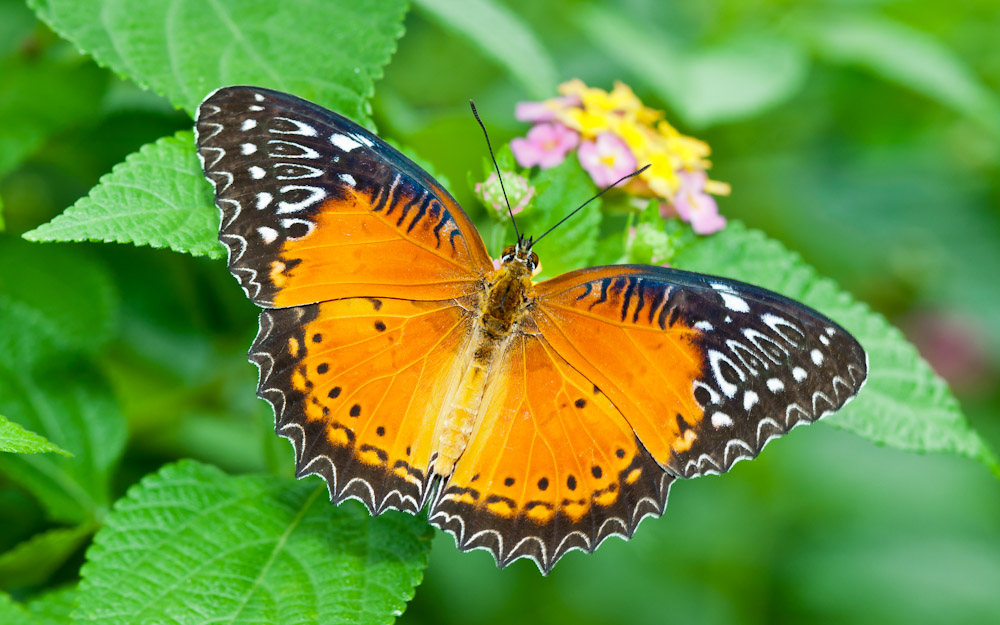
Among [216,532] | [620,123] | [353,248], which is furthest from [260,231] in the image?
[620,123]

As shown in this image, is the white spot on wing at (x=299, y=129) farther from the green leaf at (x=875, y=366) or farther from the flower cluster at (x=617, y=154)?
the green leaf at (x=875, y=366)

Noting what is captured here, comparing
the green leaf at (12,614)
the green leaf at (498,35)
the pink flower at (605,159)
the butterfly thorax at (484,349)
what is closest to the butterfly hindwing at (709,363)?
the butterfly thorax at (484,349)

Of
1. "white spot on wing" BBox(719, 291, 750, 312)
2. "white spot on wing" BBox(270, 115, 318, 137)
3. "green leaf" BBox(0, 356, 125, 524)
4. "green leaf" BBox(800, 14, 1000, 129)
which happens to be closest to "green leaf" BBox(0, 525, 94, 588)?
"green leaf" BBox(0, 356, 125, 524)

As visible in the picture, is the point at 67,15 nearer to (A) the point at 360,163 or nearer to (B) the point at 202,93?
(B) the point at 202,93

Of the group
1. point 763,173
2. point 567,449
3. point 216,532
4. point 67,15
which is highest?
point 763,173

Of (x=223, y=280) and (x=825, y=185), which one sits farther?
(x=825, y=185)

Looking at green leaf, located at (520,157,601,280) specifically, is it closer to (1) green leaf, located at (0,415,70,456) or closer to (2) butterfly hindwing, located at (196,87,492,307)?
(2) butterfly hindwing, located at (196,87,492,307)
